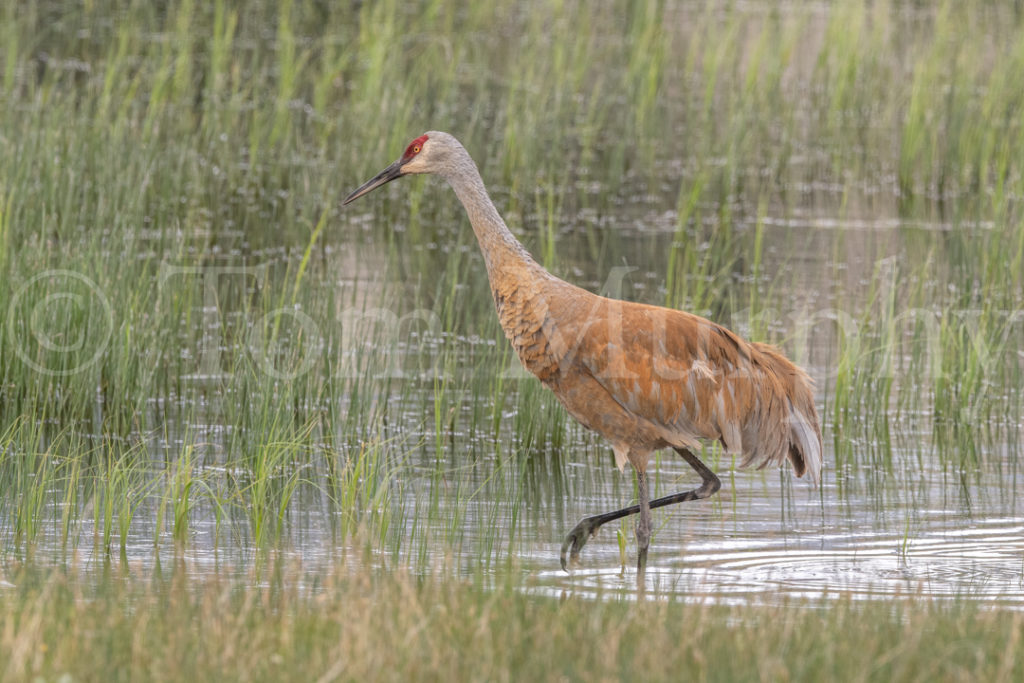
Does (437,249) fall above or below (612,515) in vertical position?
above

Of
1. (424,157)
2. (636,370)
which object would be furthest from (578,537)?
(424,157)

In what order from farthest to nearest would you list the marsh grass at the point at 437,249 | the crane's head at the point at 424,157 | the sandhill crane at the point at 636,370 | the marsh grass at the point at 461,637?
the marsh grass at the point at 437,249
the crane's head at the point at 424,157
the sandhill crane at the point at 636,370
the marsh grass at the point at 461,637

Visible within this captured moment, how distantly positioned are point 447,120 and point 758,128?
9.23 ft

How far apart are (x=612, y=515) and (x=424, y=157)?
5.12 feet

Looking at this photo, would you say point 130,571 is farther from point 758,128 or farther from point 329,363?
point 758,128

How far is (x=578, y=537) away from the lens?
646 centimetres

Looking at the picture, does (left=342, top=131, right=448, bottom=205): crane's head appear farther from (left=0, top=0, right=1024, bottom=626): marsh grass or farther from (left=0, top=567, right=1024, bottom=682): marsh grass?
(left=0, top=567, right=1024, bottom=682): marsh grass

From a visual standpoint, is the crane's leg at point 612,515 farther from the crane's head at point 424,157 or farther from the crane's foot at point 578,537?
the crane's head at point 424,157

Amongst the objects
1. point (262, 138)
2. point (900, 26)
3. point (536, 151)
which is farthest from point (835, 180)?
point (900, 26)

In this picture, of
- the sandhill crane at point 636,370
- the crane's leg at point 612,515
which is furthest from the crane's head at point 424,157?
the crane's leg at point 612,515

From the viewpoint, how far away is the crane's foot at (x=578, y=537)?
6.41m

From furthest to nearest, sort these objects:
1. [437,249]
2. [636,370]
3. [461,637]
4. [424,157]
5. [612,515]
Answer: [437,249]
[424,157]
[612,515]
[636,370]
[461,637]

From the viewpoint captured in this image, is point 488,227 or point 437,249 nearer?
point 488,227

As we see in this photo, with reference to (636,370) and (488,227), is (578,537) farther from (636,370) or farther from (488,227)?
(488,227)
